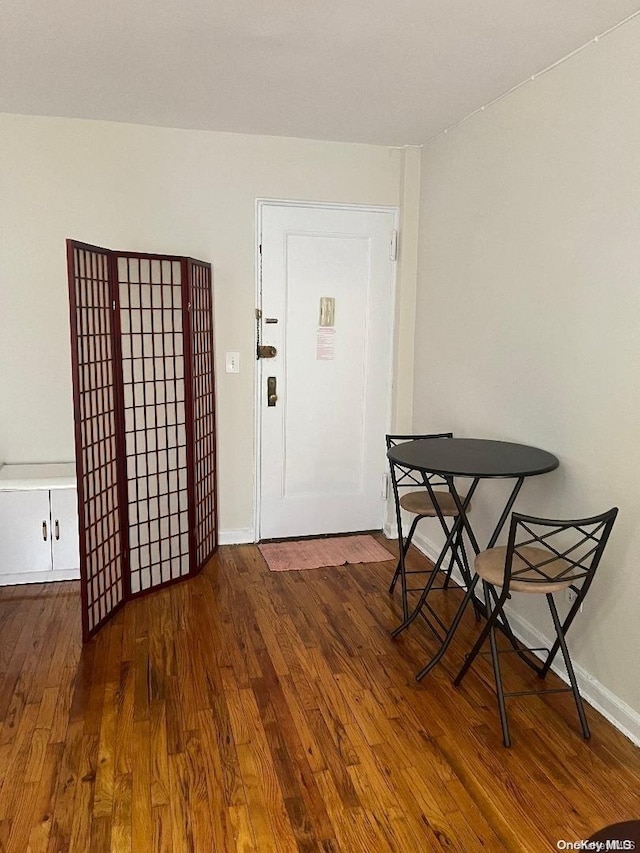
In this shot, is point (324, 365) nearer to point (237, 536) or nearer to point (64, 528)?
point (237, 536)

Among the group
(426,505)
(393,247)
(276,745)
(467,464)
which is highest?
(393,247)

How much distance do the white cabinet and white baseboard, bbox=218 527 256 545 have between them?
0.89 metres

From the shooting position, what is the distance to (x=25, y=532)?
11.5ft

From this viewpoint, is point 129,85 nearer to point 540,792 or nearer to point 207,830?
point 207,830

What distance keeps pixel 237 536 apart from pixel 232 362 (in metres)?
1.09

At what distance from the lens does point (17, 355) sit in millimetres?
3678

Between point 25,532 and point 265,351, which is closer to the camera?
point 25,532

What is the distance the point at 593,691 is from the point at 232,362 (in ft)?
8.36

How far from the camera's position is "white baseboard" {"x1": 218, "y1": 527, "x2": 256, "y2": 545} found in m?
4.16

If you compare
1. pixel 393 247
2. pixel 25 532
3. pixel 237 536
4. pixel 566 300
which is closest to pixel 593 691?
pixel 566 300

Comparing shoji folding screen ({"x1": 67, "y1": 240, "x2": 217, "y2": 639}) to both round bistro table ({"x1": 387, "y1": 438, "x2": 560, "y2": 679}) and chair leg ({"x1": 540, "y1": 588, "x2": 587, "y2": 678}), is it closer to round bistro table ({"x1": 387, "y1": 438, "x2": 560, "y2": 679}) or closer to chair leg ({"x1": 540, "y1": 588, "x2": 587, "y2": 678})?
round bistro table ({"x1": 387, "y1": 438, "x2": 560, "y2": 679})

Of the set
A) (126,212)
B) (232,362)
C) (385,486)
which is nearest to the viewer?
(126,212)

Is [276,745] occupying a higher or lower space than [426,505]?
lower

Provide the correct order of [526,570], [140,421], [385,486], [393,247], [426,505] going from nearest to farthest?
[526,570] < [426,505] < [140,421] < [393,247] < [385,486]
